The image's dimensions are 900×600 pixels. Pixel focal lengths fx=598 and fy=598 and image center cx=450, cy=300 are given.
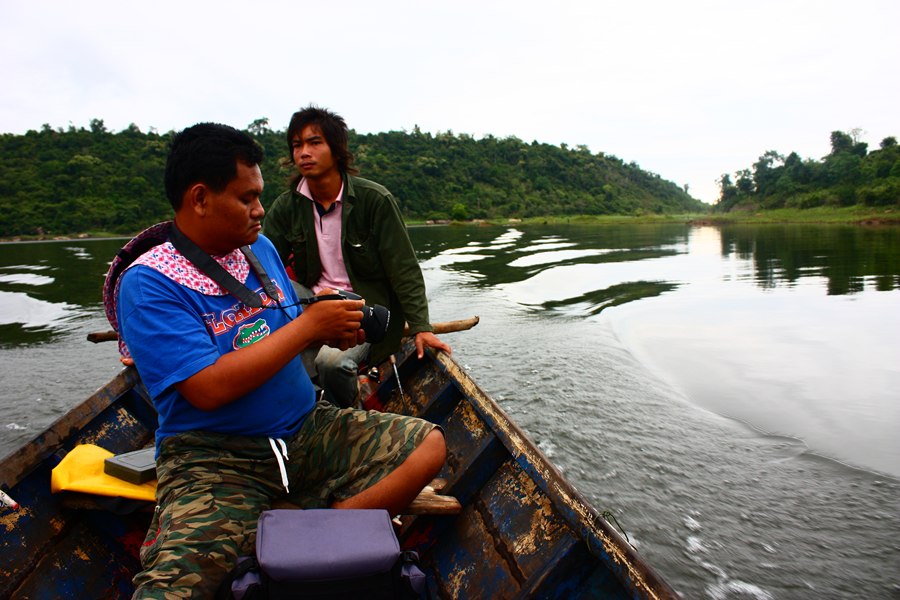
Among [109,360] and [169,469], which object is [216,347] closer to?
[169,469]

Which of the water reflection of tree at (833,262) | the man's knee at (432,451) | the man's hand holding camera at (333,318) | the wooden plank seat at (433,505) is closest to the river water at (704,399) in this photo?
the water reflection of tree at (833,262)

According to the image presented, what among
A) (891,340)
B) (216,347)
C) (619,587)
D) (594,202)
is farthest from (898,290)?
(594,202)

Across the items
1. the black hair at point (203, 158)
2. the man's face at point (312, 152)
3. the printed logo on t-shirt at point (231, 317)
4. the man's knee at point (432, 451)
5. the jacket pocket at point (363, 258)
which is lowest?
the man's knee at point (432, 451)

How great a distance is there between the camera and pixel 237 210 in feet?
6.49

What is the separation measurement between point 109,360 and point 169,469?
7.79 meters

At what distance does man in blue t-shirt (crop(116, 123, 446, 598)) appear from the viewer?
5.86 ft

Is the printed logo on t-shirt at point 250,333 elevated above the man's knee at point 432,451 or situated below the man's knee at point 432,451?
above

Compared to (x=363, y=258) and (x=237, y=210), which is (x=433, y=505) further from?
(x=363, y=258)

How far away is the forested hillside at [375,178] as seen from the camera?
53344 mm

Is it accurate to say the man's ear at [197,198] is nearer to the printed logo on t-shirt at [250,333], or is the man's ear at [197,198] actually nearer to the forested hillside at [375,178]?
the printed logo on t-shirt at [250,333]

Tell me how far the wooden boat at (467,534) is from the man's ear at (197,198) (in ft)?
3.69

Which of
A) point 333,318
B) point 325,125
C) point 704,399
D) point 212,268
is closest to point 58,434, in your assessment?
point 212,268

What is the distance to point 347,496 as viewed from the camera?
2180mm

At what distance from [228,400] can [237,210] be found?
2.04 feet
